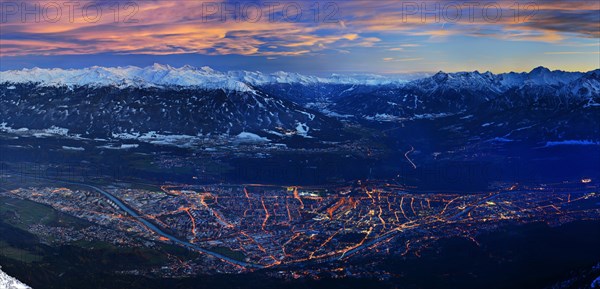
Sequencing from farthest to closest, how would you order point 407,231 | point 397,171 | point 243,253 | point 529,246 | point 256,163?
point 256,163, point 397,171, point 407,231, point 529,246, point 243,253

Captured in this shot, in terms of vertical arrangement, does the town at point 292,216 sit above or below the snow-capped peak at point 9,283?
below

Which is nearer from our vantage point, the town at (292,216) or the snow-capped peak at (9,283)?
the snow-capped peak at (9,283)

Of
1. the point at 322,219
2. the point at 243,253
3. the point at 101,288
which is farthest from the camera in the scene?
the point at 322,219

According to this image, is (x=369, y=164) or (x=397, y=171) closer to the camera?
(x=397, y=171)

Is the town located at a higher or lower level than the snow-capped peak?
lower

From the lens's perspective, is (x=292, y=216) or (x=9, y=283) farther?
(x=292, y=216)

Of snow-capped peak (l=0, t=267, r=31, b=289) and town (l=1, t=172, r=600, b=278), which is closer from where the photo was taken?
snow-capped peak (l=0, t=267, r=31, b=289)

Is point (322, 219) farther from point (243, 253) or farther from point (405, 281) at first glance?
point (405, 281)

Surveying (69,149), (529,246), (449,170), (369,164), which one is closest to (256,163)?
(369,164)

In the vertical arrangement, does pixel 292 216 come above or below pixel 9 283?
below

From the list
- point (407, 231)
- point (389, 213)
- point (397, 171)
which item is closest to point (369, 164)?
point (397, 171)
